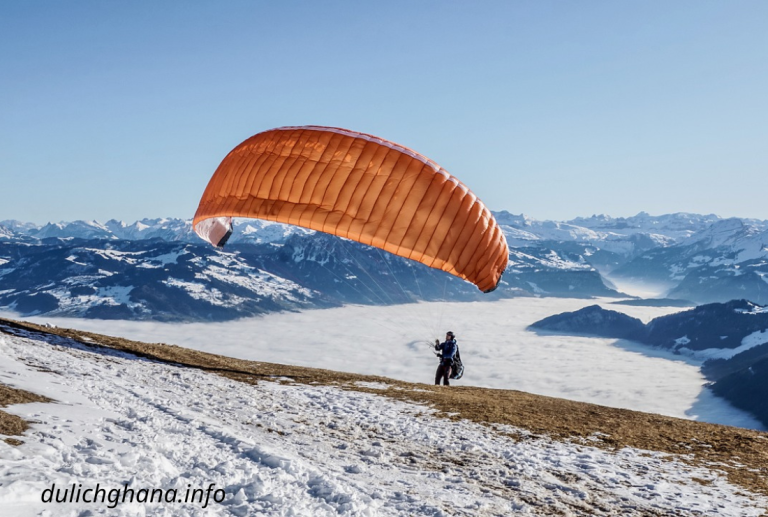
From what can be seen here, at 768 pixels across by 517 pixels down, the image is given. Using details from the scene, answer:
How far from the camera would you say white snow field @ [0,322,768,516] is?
7.43m

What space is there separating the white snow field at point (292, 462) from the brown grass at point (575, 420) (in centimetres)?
91

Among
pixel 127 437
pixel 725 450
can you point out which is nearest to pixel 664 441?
pixel 725 450

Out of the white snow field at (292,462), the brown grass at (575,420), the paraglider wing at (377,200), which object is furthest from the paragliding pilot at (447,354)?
the paraglider wing at (377,200)

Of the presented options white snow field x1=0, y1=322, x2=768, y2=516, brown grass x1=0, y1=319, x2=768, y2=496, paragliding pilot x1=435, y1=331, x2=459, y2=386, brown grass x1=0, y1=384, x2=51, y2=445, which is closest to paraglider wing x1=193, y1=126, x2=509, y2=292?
brown grass x1=0, y1=319, x2=768, y2=496

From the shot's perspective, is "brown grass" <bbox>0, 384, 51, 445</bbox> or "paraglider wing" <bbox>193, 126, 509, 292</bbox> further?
"paraglider wing" <bbox>193, 126, 509, 292</bbox>

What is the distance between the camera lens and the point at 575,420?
1619 cm

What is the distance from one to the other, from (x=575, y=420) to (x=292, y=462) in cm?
1023

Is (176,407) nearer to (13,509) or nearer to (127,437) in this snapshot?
(127,437)

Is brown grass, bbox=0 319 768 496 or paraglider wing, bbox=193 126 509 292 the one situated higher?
paraglider wing, bbox=193 126 509 292

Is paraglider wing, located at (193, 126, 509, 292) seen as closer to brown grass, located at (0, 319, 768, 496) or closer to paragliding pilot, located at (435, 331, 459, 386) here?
brown grass, located at (0, 319, 768, 496)

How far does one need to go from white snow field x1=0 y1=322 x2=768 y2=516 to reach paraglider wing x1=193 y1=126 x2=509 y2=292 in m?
4.85

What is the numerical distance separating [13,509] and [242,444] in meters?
4.30

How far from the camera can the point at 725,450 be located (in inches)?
537

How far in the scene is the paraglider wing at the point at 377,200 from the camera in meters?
15.4
